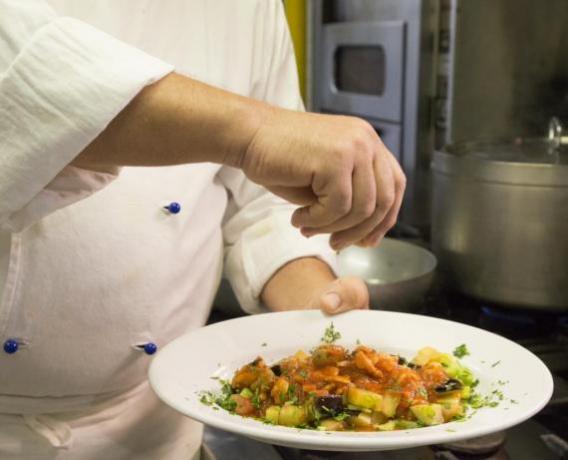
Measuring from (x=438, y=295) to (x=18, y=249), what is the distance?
726 millimetres

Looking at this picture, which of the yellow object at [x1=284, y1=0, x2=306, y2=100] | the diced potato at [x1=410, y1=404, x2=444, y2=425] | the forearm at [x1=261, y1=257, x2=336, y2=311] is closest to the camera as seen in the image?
the diced potato at [x1=410, y1=404, x2=444, y2=425]

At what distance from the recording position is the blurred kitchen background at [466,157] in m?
1.03

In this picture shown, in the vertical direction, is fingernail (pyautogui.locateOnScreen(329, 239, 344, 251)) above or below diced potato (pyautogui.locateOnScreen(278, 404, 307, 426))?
above

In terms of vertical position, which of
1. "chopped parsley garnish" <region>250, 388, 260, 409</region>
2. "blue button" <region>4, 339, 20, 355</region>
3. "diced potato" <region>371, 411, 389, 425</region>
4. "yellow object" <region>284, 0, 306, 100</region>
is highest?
"yellow object" <region>284, 0, 306, 100</region>

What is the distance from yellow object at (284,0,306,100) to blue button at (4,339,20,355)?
56.0 inches

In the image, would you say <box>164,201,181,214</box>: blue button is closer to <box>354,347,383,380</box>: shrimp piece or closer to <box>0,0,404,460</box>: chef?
<box>0,0,404,460</box>: chef

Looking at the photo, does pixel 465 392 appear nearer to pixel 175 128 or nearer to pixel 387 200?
pixel 387 200

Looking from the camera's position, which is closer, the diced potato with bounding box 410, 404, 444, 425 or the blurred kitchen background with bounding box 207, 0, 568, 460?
the diced potato with bounding box 410, 404, 444, 425

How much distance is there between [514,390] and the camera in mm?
637

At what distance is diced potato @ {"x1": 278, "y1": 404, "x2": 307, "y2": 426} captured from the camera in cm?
63

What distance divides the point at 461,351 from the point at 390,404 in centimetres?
12

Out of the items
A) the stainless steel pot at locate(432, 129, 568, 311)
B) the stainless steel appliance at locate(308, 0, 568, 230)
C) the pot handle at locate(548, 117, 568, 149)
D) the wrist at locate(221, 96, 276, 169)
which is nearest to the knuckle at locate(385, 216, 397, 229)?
the wrist at locate(221, 96, 276, 169)

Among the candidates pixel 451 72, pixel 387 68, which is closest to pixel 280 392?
pixel 451 72

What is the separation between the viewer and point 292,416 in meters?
0.64
